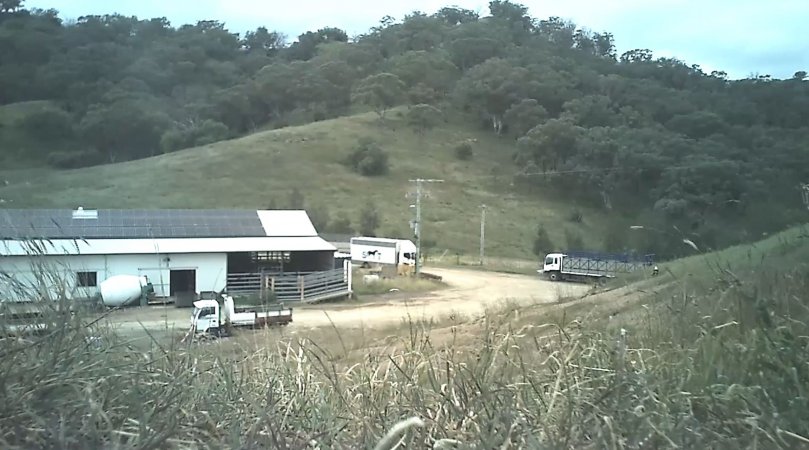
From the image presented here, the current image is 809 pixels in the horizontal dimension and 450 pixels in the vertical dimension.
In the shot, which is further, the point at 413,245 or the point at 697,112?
the point at 413,245

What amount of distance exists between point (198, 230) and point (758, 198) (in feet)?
16.2

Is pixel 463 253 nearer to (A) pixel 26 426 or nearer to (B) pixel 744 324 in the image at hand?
(B) pixel 744 324

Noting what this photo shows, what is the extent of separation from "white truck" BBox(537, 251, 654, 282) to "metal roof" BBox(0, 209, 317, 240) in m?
2.93

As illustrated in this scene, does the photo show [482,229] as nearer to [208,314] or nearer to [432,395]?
[208,314]

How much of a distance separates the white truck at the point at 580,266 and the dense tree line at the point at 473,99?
56 cm

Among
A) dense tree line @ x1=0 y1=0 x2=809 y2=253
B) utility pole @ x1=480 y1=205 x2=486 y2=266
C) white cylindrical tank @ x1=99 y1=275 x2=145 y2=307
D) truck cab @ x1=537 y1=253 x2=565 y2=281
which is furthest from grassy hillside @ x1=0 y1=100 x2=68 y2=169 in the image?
truck cab @ x1=537 y1=253 x2=565 y2=281

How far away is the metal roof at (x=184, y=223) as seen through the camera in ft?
16.9

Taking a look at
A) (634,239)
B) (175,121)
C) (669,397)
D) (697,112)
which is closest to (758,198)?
(634,239)

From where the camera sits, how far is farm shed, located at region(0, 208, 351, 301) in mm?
1933

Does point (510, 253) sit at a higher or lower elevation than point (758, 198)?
lower

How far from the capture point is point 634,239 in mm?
5867

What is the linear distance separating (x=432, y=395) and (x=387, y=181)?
828 cm

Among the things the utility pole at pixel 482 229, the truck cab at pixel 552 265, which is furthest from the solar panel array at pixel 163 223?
the truck cab at pixel 552 265

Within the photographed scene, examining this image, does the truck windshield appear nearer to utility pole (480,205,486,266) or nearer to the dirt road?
the dirt road
